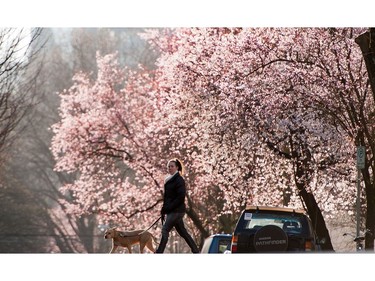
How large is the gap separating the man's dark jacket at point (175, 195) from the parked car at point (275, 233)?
1.22 metres

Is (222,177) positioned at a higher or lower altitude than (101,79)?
lower

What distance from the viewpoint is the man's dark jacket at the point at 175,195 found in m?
21.5

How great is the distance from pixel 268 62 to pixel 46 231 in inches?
971

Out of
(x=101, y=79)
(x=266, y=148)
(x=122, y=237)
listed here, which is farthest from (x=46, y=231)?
(x=122, y=237)

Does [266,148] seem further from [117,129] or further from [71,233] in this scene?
[71,233]

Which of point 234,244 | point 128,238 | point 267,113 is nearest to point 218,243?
point 128,238

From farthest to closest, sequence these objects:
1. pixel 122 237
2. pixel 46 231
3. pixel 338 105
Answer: pixel 46 231
pixel 338 105
pixel 122 237

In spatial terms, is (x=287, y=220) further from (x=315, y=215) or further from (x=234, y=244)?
(x=315, y=215)

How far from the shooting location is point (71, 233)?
55125 millimetres

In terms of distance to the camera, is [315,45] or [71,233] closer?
[315,45]

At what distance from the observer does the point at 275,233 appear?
20.7m

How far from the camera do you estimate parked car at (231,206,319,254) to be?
816 inches

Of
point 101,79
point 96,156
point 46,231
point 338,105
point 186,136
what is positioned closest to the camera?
point 338,105

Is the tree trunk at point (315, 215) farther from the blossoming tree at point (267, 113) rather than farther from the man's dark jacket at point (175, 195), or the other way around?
the man's dark jacket at point (175, 195)
